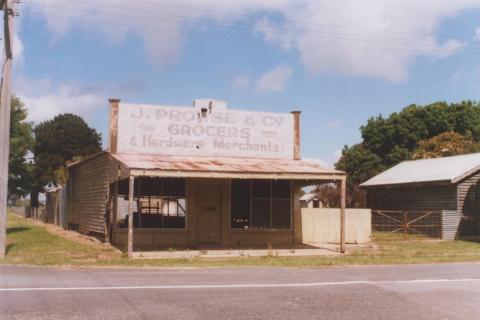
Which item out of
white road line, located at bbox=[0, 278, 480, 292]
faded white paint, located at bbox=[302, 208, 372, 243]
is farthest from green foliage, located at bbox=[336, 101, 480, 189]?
white road line, located at bbox=[0, 278, 480, 292]

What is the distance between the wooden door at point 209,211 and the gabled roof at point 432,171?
11943 millimetres

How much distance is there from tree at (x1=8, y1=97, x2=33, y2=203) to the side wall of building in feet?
126

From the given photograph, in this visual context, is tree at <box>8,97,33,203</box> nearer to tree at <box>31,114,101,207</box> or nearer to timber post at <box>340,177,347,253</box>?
A: tree at <box>31,114,101,207</box>

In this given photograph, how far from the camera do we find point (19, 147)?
61094mm

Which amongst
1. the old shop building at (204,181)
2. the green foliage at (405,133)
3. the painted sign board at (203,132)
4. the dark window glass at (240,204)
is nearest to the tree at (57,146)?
the green foliage at (405,133)

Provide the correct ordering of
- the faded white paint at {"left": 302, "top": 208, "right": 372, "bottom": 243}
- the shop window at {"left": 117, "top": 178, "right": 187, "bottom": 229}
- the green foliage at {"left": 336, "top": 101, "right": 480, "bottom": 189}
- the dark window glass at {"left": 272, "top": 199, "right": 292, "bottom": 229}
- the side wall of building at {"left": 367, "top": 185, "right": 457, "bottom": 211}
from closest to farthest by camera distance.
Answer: the shop window at {"left": 117, "top": 178, "right": 187, "bottom": 229} < the dark window glass at {"left": 272, "top": 199, "right": 292, "bottom": 229} < the faded white paint at {"left": 302, "top": 208, "right": 372, "bottom": 243} < the side wall of building at {"left": 367, "top": 185, "right": 457, "bottom": 211} < the green foliage at {"left": 336, "top": 101, "right": 480, "bottom": 189}

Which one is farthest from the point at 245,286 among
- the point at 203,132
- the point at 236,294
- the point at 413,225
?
the point at 413,225

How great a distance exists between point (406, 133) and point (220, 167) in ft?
114

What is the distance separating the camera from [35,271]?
13469 millimetres

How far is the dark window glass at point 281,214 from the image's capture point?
22625mm

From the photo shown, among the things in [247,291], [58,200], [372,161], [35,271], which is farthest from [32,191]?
[247,291]

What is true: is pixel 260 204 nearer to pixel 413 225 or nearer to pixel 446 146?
pixel 413 225

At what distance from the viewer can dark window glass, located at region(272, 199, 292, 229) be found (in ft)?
74.2

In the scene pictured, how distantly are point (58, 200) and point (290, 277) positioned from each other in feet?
86.3
